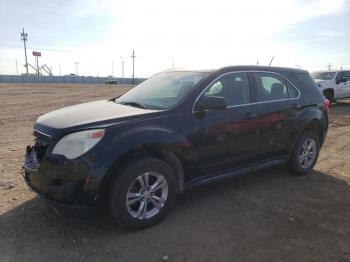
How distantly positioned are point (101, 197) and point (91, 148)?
0.53 metres

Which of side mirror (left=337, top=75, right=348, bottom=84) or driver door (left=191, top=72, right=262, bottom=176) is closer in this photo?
driver door (left=191, top=72, right=262, bottom=176)

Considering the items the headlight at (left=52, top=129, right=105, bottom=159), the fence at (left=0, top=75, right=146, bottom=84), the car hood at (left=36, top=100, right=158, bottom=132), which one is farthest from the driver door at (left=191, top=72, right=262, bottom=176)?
the fence at (left=0, top=75, right=146, bottom=84)

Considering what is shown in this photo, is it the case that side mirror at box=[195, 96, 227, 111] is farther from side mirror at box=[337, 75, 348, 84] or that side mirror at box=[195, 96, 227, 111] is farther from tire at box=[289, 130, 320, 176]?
side mirror at box=[337, 75, 348, 84]

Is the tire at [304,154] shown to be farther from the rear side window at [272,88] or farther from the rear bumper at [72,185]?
the rear bumper at [72,185]

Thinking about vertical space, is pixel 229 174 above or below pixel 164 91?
below

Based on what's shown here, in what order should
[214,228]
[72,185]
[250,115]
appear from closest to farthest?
[72,185], [214,228], [250,115]

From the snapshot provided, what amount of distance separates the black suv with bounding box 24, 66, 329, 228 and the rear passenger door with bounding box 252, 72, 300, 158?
0.05ft

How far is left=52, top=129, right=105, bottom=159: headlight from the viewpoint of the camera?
147 inches

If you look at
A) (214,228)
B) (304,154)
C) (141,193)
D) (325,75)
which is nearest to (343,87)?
(325,75)

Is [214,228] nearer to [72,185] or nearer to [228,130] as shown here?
[228,130]

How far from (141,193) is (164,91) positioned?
5.02 feet

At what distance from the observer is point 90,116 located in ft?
13.8

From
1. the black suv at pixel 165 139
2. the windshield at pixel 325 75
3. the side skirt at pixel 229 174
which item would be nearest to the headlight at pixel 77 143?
the black suv at pixel 165 139

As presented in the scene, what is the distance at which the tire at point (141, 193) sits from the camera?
3877mm
